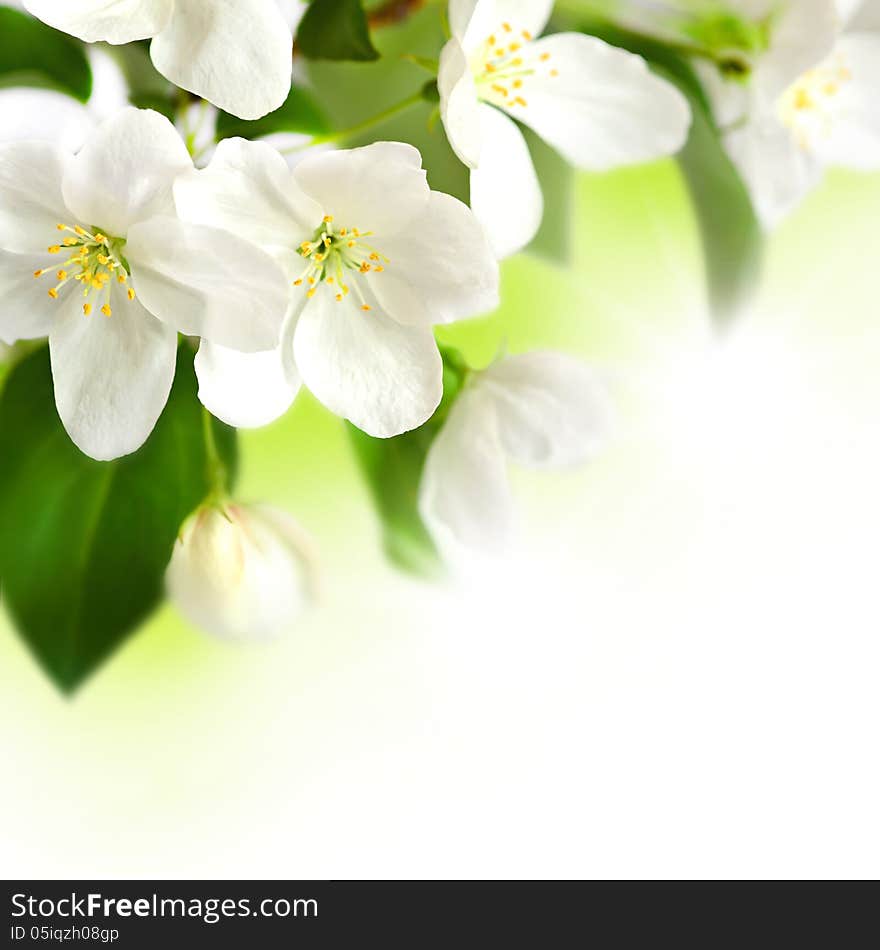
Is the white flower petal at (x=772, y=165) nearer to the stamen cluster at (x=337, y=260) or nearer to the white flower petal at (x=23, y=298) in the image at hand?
the stamen cluster at (x=337, y=260)

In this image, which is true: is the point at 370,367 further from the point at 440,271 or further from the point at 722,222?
the point at 722,222

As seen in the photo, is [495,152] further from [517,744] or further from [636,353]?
[517,744]

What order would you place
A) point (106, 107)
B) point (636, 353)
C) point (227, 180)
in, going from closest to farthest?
1. point (227, 180)
2. point (106, 107)
3. point (636, 353)

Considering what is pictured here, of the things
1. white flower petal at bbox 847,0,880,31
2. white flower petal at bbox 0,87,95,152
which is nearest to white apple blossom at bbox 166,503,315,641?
white flower petal at bbox 0,87,95,152

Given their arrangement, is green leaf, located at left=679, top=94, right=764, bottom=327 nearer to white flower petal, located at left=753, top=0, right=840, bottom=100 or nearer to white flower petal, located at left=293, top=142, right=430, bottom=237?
white flower petal, located at left=753, top=0, right=840, bottom=100

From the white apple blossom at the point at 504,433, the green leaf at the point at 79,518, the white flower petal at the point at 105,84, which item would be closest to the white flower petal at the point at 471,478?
the white apple blossom at the point at 504,433
